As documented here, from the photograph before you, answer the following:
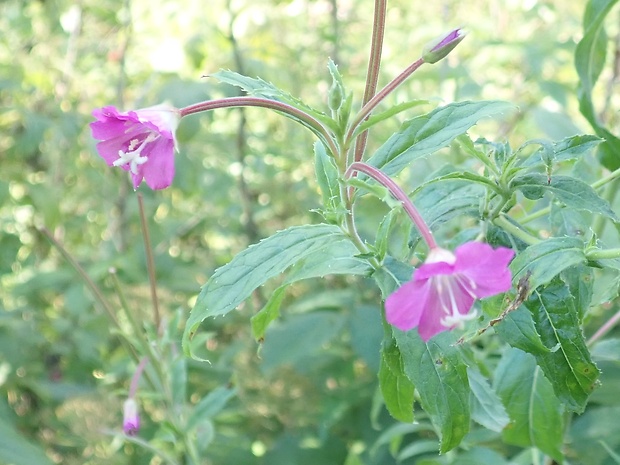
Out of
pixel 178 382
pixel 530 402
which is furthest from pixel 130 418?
pixel 530 402

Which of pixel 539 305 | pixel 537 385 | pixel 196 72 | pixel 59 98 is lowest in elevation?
pixel 59 98

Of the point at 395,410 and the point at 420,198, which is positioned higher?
the point at 420,198

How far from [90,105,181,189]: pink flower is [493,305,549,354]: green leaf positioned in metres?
0.26

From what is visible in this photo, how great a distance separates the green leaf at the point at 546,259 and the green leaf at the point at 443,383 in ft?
0.23

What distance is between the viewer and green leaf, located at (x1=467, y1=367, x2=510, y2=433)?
0.65 metres

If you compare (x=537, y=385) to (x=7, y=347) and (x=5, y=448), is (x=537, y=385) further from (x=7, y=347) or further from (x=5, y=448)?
(x=7, y=347)

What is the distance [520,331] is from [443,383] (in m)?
0.07

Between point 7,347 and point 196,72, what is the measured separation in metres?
0.73

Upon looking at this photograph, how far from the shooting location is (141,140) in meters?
0.58

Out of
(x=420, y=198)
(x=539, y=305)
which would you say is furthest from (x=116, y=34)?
(x=539, y=305)

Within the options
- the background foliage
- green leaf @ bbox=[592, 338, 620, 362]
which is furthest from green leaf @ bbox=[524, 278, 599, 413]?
the background foliage

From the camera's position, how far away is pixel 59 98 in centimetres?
182

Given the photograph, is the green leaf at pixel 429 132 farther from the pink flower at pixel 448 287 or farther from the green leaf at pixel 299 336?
the green leaf at pixel 299 336

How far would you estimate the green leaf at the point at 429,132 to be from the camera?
52cm
